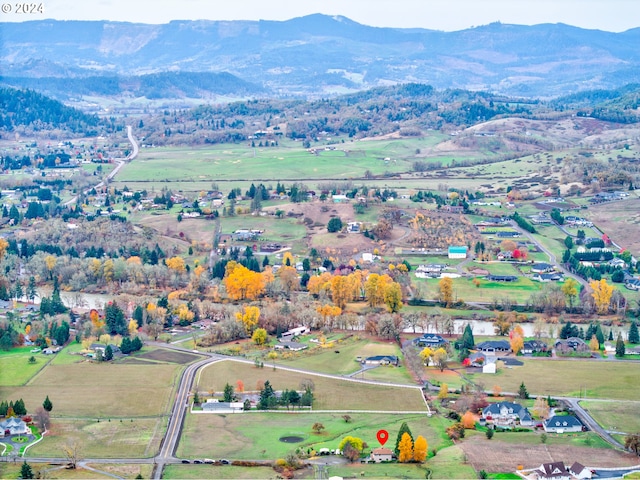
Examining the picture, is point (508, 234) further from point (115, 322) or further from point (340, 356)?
point (115, 322)

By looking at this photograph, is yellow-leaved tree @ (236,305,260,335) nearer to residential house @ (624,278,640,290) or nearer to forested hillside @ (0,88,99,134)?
residential house @ (624,278,640,290)

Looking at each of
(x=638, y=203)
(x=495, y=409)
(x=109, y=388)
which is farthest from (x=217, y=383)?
(x=638, y=203)

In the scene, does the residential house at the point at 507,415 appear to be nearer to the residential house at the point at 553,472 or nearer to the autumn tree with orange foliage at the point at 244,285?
the residential house at the point at 553,472

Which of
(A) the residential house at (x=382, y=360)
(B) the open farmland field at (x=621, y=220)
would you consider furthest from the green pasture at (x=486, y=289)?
(B) the open farmland field at (x=621, y=220)

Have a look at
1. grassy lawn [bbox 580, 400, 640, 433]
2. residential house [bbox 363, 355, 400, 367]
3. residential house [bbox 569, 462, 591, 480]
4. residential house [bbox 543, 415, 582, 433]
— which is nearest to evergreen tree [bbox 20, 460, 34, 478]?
residential house [bbox 569, 462, 591, 480]

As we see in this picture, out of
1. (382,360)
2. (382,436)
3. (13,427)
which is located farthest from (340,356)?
(13,427)
